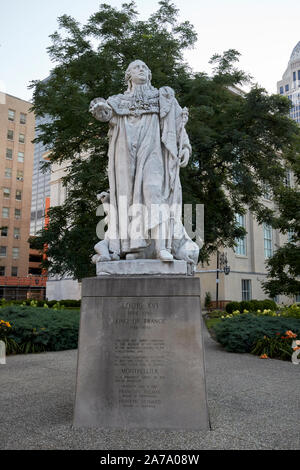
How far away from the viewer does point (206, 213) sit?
56.0 ft

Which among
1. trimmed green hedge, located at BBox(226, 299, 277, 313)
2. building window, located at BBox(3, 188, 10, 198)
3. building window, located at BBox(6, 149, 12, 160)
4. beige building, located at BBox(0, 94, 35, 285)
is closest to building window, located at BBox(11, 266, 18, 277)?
beige building, located at BBox(0, 94, 35, 285)

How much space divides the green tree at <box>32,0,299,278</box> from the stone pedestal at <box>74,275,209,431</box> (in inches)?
419

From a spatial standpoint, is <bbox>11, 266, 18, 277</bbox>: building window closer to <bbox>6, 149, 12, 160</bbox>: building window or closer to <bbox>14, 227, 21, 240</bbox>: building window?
<bbox>14, 227, 21, 240</bbox>: building window

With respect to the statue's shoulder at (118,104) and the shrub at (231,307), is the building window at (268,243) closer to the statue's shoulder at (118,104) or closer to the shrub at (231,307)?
the shrub at (231,307)

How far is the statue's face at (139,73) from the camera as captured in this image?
5.57 meters

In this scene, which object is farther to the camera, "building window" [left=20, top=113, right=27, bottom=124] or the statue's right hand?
"building window" [left=20, top=113, right=27, bottom=124]

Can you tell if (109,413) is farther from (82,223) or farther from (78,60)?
(78,60)

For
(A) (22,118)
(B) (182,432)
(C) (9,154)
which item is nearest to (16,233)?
(C) (9,154)

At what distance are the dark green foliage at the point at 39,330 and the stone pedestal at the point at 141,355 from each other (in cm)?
638

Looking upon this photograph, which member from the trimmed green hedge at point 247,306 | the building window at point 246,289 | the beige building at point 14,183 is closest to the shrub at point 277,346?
the trimmed green hedge at point 247,306

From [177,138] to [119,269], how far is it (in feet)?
6.96

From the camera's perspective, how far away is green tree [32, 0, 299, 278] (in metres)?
15.7

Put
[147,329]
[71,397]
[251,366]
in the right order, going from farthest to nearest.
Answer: [251,366] → [71,397] → [147,329]
